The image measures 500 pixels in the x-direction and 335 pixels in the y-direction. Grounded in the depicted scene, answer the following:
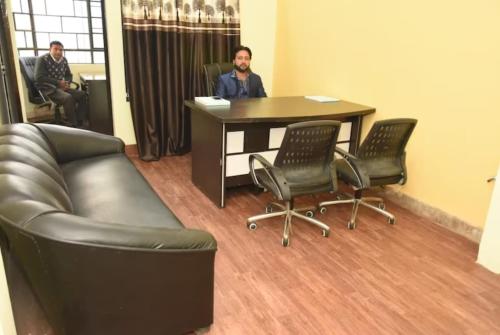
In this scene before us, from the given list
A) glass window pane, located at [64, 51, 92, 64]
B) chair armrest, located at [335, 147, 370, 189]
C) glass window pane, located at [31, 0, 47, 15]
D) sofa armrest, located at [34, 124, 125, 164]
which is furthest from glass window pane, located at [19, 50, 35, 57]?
chair armrest, located at [335, 147, 370, 189]

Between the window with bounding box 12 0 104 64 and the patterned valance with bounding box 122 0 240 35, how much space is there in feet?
4.51

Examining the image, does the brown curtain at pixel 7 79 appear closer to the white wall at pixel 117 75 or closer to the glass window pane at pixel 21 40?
the white wall at pixel 117 75

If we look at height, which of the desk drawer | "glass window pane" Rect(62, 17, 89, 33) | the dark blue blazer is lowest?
the desk drawer

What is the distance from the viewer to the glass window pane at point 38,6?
202 inches

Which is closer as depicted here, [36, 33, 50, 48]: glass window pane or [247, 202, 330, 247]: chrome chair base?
[247, 202, 330, 247]: chrome chair base

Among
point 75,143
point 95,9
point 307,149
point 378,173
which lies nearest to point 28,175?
point 75,143

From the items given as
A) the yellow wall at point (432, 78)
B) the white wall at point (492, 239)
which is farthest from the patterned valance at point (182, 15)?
the white wall at point (492, 239)

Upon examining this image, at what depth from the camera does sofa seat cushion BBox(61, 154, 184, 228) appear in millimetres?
2072

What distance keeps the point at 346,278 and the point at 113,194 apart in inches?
58.4

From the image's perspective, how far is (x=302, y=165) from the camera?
2684 millimetres

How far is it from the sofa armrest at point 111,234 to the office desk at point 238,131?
4.73 ft

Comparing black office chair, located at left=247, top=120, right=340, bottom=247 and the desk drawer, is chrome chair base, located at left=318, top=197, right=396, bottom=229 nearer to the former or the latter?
black office chair, located at left=247, top=120, right=340, bottom=247

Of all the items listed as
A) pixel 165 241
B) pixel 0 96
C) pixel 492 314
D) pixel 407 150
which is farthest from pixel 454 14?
pixel 0 96

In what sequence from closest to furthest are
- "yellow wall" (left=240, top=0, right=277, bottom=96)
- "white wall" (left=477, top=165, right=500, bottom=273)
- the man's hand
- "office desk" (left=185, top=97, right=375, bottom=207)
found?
"white wall" (left=477, top=165, right=500, bottom=273)
"office desk" (left=185, top=97, right=375, bottom=207)
"yellow wall" (left=240, top=0, right=277, bottom=96)
the man's hand
